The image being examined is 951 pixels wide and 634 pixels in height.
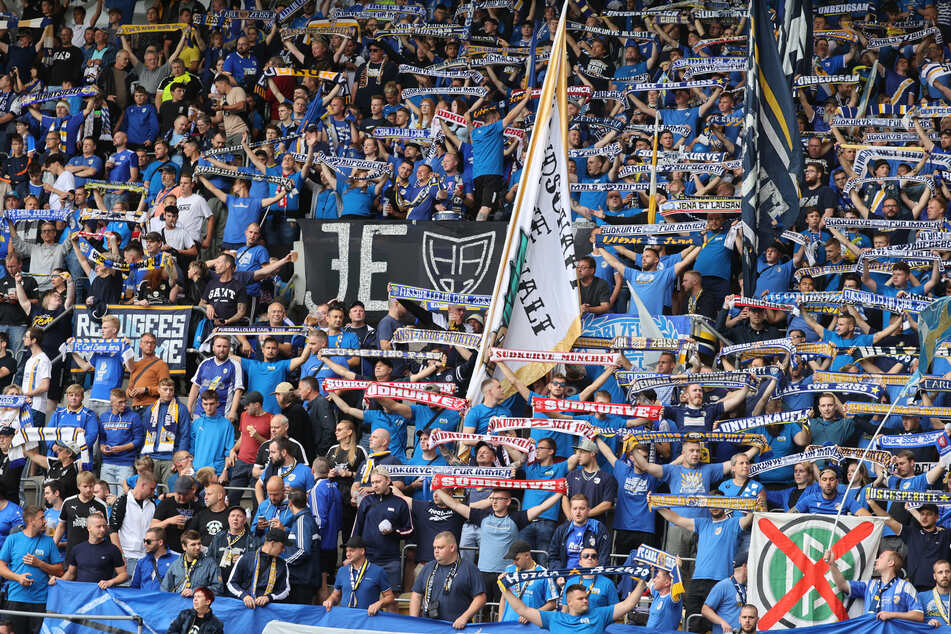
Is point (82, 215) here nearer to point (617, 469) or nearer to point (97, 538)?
point (97, 538)

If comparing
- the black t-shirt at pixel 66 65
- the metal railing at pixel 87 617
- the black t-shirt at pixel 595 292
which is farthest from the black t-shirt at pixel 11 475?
the black t-shirt at pixel 66 65

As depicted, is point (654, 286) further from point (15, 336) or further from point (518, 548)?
point (15, 336)

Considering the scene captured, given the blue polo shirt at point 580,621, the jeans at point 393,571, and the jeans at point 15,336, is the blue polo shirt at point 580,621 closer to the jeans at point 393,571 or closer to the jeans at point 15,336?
the jeans at point 393,571

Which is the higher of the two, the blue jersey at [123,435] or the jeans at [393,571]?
the blue jersey at [123,435]

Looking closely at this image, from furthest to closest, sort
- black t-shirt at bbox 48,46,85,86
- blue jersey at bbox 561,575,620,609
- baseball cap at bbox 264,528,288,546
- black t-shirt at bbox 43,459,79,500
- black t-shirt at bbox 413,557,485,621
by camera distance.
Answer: black t-shirt at bbox 48,46,85,86 → black t-shirt at bbox 43,459,79,500 → baseball cap at bbox 264,528,288,546 → black t-shirt at bbox 413,557,485,621 → blue jersey at bbox 561,575,620,609

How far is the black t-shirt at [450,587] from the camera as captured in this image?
491 inches

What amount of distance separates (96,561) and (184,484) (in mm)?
1091

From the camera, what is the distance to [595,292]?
55.5 ft

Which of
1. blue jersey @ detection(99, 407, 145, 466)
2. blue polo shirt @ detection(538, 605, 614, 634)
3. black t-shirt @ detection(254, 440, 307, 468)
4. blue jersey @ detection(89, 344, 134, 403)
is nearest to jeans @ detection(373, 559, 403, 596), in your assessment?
black t-shirt @ detection(254, 440, 307, 468)

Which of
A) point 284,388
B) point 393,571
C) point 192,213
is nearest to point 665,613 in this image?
point 393,571

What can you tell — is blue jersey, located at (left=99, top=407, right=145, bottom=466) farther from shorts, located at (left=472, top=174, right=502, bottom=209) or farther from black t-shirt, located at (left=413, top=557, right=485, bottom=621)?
shorts, located at (left=472, top=174, right=502, bottom=209)

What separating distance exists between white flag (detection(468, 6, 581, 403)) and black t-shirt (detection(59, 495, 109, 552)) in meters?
4.05

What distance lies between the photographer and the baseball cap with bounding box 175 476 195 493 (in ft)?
46.8

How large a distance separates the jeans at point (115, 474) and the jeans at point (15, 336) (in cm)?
332
